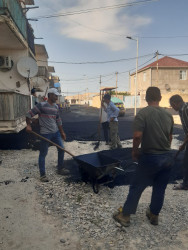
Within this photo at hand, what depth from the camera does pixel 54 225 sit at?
3.01 m

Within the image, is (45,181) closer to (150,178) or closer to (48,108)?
(48,108)

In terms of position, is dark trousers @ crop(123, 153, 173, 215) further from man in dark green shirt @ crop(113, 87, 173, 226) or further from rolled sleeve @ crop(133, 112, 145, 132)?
rolled sleeve @ crop(133, 112, 145, 132)

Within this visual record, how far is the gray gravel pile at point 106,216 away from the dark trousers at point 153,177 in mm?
306

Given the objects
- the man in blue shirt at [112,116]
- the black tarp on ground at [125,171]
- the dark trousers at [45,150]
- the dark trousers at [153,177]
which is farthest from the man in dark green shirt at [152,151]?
the man in blue shirt at [112,116]

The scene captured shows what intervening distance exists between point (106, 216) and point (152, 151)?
133 centimetres

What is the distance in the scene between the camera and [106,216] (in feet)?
10.6

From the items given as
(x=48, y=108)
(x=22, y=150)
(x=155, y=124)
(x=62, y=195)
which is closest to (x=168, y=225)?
(x=155, y=124)

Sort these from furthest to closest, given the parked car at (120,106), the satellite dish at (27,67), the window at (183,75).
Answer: the window at (183,75)
the parked car at (120,106)
the satellite dish at (27,67)

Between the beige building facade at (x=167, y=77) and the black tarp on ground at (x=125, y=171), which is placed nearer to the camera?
the black tarp on ground at (x=125, y=171)

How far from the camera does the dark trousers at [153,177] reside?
2.80 m

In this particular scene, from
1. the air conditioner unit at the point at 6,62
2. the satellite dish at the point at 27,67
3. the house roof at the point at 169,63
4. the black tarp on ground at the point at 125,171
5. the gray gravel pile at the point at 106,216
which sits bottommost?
the gray gravel pile at the point at 106,216

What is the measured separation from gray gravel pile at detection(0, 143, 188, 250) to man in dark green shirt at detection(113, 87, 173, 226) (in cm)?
23

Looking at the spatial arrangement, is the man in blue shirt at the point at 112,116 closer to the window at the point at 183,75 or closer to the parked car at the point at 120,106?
the parked car at the point at 120,106

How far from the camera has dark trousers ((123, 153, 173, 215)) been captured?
2.80m
